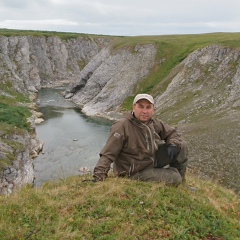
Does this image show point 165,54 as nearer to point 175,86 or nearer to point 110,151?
point 175,86

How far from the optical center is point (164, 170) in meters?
9.99

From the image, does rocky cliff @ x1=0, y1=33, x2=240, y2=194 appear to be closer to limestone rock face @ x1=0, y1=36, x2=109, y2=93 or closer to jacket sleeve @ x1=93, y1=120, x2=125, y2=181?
limestone rock face @ x1=0, y1=36, x2=109, y2=93

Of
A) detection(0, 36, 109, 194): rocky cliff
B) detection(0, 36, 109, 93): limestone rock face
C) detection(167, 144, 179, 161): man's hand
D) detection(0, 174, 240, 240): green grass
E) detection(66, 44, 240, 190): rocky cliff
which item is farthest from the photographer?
detection(0, 36, 109, 93): limestone rock face

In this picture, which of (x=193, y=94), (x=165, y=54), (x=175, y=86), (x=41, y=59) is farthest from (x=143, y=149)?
(x=41, y=59)

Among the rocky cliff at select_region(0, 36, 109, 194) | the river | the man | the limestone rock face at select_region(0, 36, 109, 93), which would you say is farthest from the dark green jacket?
the limestone rock face at select_region(0, 36, 109, 93)

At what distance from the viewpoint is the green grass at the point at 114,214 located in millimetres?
7230

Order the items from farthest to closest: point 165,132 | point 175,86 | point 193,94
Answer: point 175,86
point 193,94
point 165,132

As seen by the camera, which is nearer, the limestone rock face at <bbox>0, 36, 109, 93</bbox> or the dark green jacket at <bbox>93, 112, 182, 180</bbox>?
the dark green jacket at <bbox>93, 112, 182, 180</bbox>

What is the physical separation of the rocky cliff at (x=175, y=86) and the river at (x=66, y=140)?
6.15 metres

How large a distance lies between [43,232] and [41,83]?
368ft

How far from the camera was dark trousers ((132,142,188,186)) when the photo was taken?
988 cm

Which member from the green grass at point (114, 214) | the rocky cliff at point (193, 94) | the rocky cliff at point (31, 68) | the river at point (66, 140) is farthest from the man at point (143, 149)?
the rocky cliff at point (31, 68)

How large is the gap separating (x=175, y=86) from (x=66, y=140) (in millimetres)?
28234

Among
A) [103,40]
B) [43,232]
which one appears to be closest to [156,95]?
[43,232]
